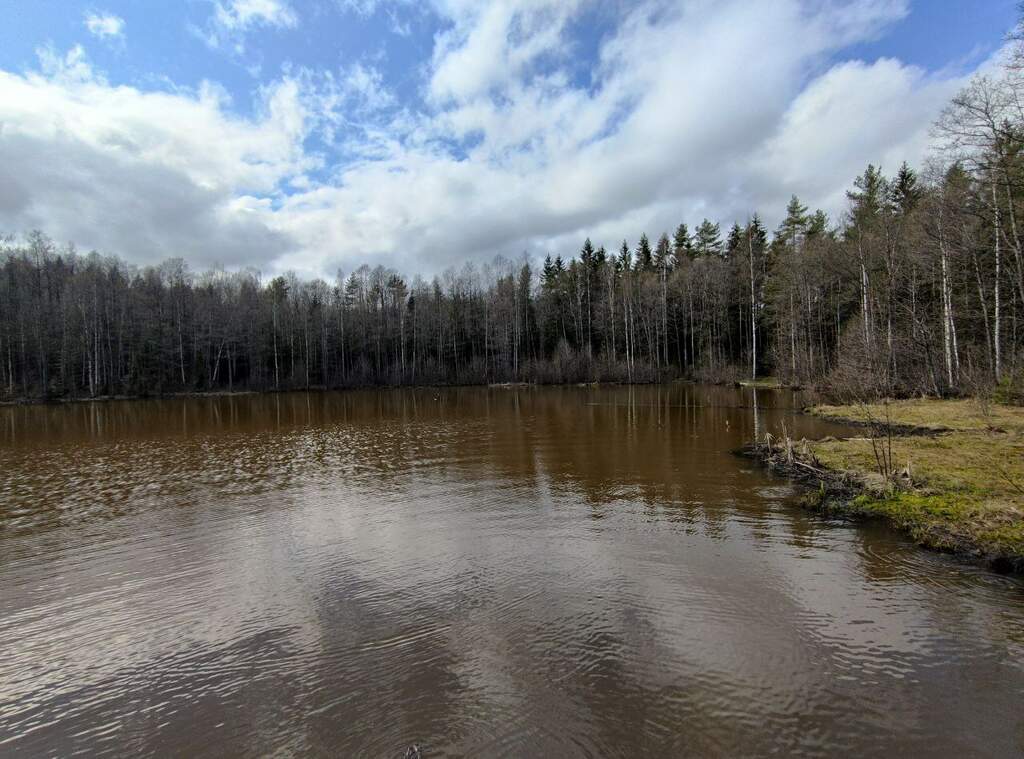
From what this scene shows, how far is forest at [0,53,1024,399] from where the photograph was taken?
118 ft

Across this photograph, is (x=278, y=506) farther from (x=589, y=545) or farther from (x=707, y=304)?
(x=707, y=304)

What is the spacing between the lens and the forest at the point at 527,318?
36.0 meters

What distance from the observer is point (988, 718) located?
461 cm

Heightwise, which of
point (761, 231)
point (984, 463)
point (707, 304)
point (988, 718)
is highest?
point (761, 231)

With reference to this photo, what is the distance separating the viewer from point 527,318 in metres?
71.9

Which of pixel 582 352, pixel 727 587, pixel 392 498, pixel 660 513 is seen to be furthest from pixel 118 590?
pixel 582 352

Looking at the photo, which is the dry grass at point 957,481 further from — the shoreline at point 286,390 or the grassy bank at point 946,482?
the shoreline at point 286,390

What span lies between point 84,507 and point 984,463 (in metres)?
21.4

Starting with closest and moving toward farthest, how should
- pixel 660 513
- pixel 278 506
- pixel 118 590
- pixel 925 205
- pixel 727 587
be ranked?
pixel 727 587, pixel 118 590, pixel 660 513, pixel 278 506, pixel 925 205

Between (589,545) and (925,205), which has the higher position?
(925,205)

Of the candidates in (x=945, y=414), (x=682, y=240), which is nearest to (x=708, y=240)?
(x=682, y=240)

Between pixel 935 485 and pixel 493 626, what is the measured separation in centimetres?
989

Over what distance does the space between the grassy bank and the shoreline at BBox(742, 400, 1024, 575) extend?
1 centimetres

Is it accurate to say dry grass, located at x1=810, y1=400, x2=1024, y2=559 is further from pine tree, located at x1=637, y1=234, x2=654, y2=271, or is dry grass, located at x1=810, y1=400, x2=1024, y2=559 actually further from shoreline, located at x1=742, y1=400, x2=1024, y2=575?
pine tree, located at x1=637, y1=234, x2=654, y2=271
